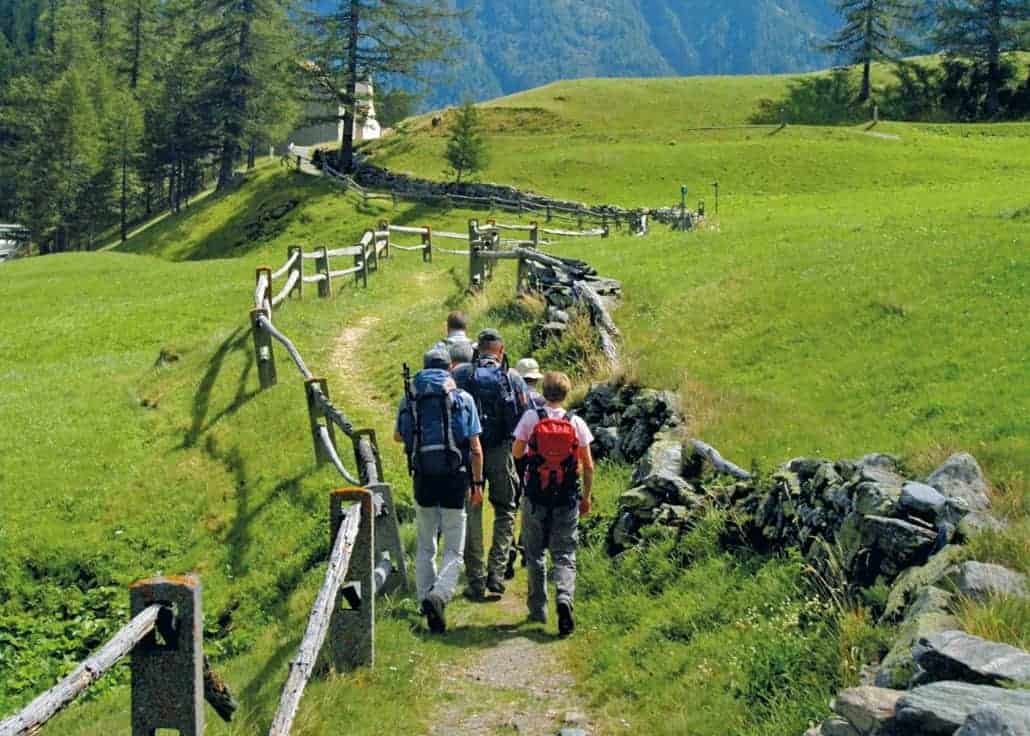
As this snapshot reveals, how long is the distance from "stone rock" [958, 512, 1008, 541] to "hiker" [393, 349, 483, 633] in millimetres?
4043

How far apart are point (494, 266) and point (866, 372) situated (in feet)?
45.7

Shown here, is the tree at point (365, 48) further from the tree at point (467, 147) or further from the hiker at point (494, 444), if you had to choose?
the hiker at point (494, 444)

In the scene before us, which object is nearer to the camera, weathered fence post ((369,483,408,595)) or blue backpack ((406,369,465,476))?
blue backpack ((406,369,465,476))

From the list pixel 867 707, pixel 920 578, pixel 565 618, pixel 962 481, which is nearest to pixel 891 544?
pixel 920 578

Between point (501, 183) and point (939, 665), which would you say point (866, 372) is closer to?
point (939, 665)

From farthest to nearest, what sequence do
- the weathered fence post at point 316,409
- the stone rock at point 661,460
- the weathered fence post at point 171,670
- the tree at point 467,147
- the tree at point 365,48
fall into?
the tree at point 365,48, the tree at point 467,147, the weathered fence post at point 316,409, the stone rock at point 661,460, the weathered fence post at point 171,670

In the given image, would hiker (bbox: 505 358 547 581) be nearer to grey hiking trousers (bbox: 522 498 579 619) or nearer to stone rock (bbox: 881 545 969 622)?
grey hiking trousers (bbox: 522 498 579 619)

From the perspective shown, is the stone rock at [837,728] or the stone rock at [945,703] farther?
the stone rock at [837,728]

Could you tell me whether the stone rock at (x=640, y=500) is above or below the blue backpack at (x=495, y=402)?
below

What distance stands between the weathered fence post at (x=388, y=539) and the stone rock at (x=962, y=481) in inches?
182

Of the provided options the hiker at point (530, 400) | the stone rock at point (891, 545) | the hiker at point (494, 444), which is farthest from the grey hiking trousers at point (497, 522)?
the stone rock at point (891, 545)

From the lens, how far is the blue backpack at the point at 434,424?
8328mm

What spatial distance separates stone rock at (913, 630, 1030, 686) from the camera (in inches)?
182

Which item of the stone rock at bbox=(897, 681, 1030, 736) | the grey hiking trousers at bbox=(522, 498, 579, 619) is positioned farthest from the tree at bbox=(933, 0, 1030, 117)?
the stone rock at bbox=(897, 681, 1030, 736)
